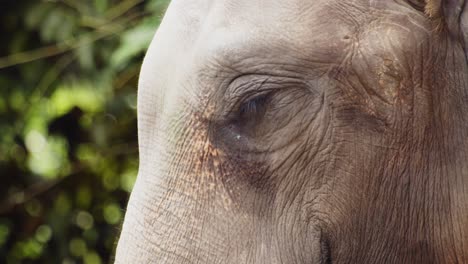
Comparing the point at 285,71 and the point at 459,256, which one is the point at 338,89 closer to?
the point at 285,71

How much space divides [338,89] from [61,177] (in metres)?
2.31

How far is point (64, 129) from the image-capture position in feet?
12.8

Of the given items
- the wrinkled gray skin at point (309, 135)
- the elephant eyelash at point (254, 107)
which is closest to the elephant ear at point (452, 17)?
the wrinkled gray skin at point (309, 135)

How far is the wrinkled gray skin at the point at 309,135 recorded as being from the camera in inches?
67.9

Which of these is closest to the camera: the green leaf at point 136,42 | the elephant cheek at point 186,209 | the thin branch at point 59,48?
the elephant cheek at point 186,209

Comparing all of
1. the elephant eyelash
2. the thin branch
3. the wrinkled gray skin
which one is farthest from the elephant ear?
the thin branch

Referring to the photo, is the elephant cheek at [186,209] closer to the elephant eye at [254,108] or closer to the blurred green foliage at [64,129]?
the elephant eye at [254,108]

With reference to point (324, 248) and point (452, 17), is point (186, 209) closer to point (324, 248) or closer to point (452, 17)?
point (324, 248)

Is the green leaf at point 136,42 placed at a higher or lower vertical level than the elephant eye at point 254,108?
higher

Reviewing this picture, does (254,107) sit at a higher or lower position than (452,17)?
lower

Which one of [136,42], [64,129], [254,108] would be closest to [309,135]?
[254,108]

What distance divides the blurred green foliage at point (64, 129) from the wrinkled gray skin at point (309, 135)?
167cm

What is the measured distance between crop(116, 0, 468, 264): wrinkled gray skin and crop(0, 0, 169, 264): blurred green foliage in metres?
1.67

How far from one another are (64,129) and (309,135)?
89.6 inches
